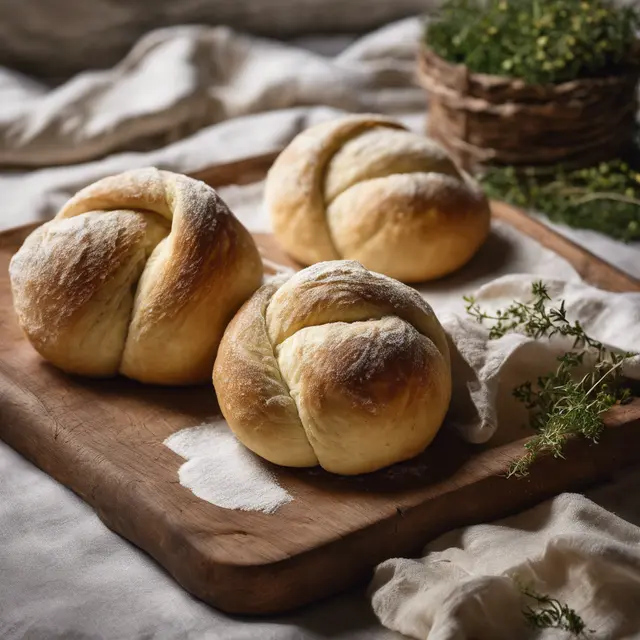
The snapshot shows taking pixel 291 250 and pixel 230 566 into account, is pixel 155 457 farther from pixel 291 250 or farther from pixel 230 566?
pixel 291 250

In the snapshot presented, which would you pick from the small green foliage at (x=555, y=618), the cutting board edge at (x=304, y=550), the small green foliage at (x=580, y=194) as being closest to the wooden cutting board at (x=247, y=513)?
the cutting board edge at (x=304, y=550)

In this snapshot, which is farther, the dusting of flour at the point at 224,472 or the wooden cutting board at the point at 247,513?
the dusting of flour at the point at 224,472

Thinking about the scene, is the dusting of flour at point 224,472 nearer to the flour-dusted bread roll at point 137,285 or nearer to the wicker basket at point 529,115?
the flour-dusted bread roll at point 137,285

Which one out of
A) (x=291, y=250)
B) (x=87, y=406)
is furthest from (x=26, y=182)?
(x=87, y=406)

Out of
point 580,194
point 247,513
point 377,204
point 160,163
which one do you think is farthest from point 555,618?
point 160,163

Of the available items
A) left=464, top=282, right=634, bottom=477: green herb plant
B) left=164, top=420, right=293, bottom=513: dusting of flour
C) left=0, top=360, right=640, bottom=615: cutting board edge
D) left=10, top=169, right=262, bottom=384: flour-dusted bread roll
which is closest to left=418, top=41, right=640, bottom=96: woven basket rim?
left=464, top=282, right=634, bottom=477: green herb plant
